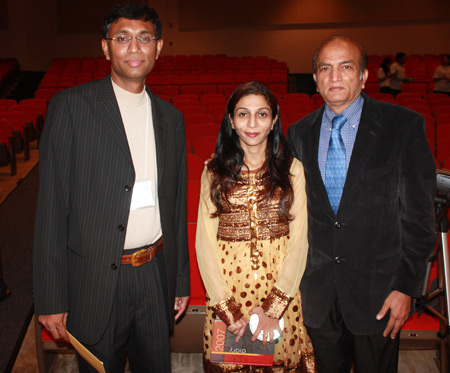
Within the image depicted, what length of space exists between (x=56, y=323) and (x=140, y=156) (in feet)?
2.08

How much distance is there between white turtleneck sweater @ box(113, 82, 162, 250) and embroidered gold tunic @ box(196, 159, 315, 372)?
222 millimetres

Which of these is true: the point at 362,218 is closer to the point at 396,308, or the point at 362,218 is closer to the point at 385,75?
the point at 396,308

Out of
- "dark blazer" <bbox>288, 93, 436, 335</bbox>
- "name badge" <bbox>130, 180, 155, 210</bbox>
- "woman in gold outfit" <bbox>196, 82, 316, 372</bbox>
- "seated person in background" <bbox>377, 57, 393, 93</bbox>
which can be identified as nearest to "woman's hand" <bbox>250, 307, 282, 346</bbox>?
"woman in gold outfit" <bbox>196, 82, 316, 372</bbox>

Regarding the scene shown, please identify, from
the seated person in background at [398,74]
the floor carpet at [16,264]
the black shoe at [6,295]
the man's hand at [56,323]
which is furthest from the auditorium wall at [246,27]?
the man's hand at [56,323]

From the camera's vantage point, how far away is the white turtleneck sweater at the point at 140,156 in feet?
4.99

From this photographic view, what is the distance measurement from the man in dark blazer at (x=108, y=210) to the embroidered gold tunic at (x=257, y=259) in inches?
6.6

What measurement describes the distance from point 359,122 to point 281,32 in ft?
41.3

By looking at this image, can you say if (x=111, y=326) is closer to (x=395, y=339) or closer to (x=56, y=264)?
(x=56, y=264)

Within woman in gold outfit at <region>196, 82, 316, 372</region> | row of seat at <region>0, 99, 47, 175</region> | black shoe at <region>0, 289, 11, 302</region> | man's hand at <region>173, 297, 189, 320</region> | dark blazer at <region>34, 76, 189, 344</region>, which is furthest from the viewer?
row of seat at <region>0, 99, 47, 175</region>

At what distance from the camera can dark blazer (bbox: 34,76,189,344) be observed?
1396 mm

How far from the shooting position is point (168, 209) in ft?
5.19

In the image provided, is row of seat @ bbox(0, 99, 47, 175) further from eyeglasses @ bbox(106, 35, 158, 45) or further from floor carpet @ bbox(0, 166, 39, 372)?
eyeglasses @ bbox(106, 35, 158, 45)

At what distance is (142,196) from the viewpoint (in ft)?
4.92

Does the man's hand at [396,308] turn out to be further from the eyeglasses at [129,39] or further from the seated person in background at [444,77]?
the seated person in background at [444,77]
